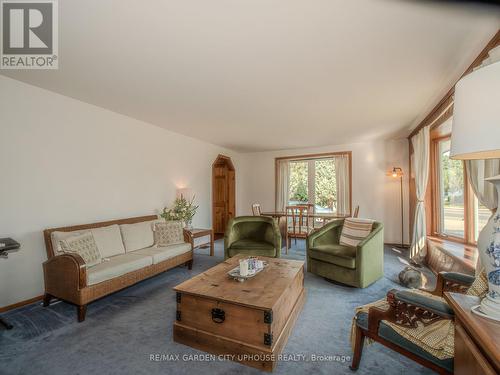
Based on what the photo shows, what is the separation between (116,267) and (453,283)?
312cm

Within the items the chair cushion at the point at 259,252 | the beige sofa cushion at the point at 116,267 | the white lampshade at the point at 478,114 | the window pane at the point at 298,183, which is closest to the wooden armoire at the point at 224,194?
the window pane at the point at 298,183

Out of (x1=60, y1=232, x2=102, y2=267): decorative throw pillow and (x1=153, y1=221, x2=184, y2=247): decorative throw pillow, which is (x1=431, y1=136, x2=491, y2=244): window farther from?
(x1=60, y1=232, x2=102, y2=267): decorative throw pillow

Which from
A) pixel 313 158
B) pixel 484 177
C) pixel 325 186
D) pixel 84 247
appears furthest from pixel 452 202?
pixel 84 247

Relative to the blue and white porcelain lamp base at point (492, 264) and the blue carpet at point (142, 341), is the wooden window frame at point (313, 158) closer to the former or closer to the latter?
the blue carpet at point (142, 341)

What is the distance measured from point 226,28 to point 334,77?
1.27 m

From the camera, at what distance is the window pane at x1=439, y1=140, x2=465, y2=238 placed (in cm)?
348

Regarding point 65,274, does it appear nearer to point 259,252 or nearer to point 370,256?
point 259,252

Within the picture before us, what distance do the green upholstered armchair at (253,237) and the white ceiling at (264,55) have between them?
1.77 m

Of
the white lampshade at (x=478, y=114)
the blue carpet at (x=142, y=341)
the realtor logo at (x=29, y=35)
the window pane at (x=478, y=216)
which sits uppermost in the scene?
the realtor logo at (x=29, y=35)

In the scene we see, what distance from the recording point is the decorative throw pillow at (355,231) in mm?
3292

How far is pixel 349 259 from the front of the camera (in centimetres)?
289

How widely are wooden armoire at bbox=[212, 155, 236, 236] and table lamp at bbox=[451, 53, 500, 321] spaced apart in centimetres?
577

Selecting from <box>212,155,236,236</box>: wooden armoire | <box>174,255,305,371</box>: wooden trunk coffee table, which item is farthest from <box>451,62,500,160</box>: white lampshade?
<box>212,155,236,236</box>: wooden armoire

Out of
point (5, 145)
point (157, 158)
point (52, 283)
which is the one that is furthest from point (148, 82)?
point (52, 283)
